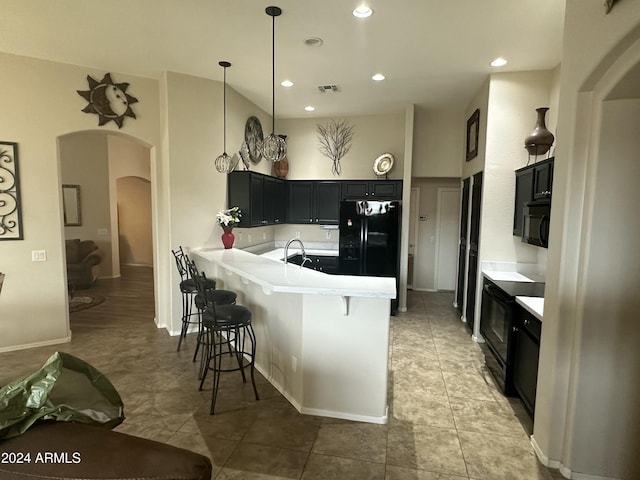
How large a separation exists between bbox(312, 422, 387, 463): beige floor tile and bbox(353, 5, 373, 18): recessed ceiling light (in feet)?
10.6

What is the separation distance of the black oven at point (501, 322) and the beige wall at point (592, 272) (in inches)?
34.3

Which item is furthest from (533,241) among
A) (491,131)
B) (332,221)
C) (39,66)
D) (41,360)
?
(39,66)

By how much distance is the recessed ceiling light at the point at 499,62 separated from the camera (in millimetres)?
3793

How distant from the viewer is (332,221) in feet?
Answer: 20.6

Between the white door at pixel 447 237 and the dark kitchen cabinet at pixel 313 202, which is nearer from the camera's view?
the dark kitchen cabinet at pixel 313 202

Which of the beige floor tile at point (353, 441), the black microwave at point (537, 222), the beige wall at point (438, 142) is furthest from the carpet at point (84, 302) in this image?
the black microwave at point (537, 222)

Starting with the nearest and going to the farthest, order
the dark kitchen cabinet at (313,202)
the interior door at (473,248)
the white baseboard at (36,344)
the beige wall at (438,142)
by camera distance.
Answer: the white baseboard at (36,344)
the interior door at (473,248)
the beige wall at (438,142)
the dark kitchen cabinet at (313,202)

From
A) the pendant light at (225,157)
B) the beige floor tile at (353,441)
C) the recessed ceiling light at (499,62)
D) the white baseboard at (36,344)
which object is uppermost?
the recessed ceiling light at (499,62)

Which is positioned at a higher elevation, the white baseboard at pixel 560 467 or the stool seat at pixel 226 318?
the stool seat at pixel 226 318

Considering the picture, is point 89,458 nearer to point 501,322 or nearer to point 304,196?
point 501,322

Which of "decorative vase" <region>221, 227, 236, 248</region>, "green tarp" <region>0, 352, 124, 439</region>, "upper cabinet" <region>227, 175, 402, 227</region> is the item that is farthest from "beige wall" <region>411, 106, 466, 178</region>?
"green tarp" <region>0, 352, 124, 439</region>

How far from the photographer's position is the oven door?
10.3 feet

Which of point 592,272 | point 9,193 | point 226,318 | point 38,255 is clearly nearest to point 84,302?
point 38,255

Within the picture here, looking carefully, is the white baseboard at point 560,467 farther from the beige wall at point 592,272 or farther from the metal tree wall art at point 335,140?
the metal tree wall art at point 335,140
